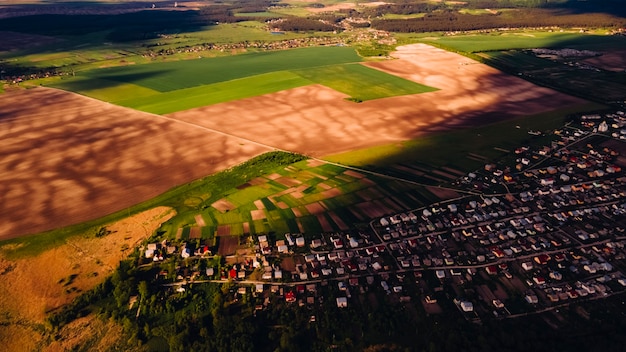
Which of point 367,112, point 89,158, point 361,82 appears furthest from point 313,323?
point 361,82

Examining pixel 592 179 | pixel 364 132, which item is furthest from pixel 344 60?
pixel 592 179

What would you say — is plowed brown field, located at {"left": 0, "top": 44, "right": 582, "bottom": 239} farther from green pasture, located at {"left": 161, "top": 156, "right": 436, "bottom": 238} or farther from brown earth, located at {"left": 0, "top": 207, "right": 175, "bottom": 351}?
green pasture, located at {"left": 161, "top": 156, "right": 436, "bottom": 238}

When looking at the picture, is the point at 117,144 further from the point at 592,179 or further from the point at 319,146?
the point at 592,179

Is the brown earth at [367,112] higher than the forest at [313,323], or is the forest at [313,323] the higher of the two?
the brown earth at [367,112]

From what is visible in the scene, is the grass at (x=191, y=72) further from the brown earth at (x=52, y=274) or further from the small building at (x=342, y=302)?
the small building at (x=342, y=302)

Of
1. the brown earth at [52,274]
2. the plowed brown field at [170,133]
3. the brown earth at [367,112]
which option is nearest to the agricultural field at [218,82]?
the plowed brown field at [170,133]

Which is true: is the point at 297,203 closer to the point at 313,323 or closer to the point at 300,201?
the point at 300,201
